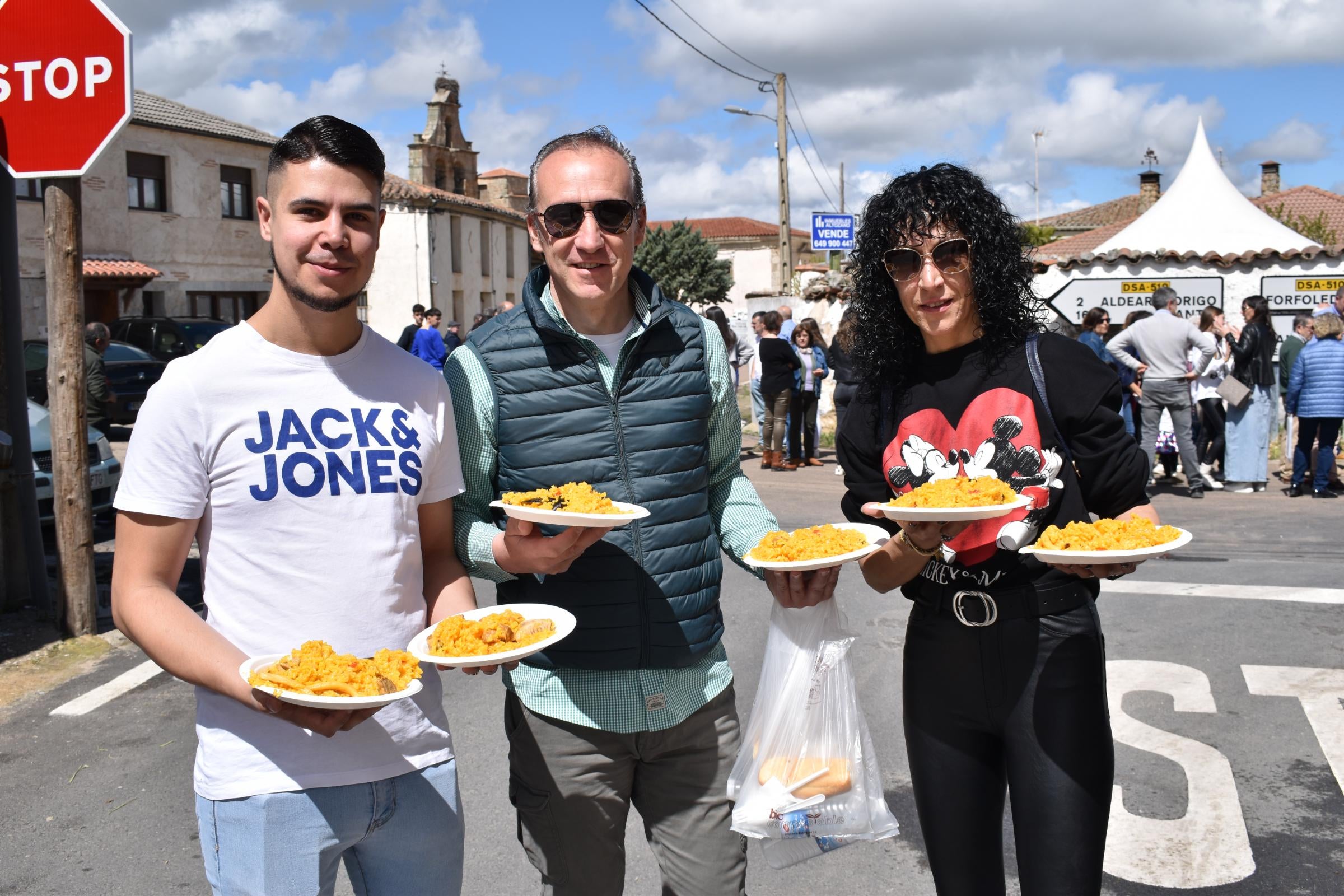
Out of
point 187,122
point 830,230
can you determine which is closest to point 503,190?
point 187,122

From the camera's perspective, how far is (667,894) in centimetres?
286

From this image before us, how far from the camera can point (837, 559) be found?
2551mm

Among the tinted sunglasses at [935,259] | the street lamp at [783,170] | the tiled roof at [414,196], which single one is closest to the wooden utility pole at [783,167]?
the street lamp at [783,170]

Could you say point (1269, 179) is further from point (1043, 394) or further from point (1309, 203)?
point (1043, 394)

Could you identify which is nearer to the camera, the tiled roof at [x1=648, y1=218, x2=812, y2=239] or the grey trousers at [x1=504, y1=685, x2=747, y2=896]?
the grey trousers at [x1=504, y1=685, x2=747, y2=896]

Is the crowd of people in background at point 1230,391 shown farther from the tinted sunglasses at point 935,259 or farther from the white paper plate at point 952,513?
the white paper plate at point 952,513

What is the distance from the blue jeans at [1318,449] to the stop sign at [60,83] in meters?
11.4

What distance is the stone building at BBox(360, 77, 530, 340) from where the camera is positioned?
4856 centimetres

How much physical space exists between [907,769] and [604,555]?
9.00 ft

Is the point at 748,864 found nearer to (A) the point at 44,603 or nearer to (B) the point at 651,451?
(B) the point at 651,451

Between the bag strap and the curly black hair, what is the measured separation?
0.22ft

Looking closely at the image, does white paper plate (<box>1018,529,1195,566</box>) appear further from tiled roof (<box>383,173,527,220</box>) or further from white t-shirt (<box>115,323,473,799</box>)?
tiled roof (<box>383,173,527,220</box>)

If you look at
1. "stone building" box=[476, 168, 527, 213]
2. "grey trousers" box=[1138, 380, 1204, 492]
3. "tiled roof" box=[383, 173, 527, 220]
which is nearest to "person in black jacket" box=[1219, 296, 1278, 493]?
"grey trousers" box=[1138, 380, 1204, 492]

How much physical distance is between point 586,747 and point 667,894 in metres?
0.50
